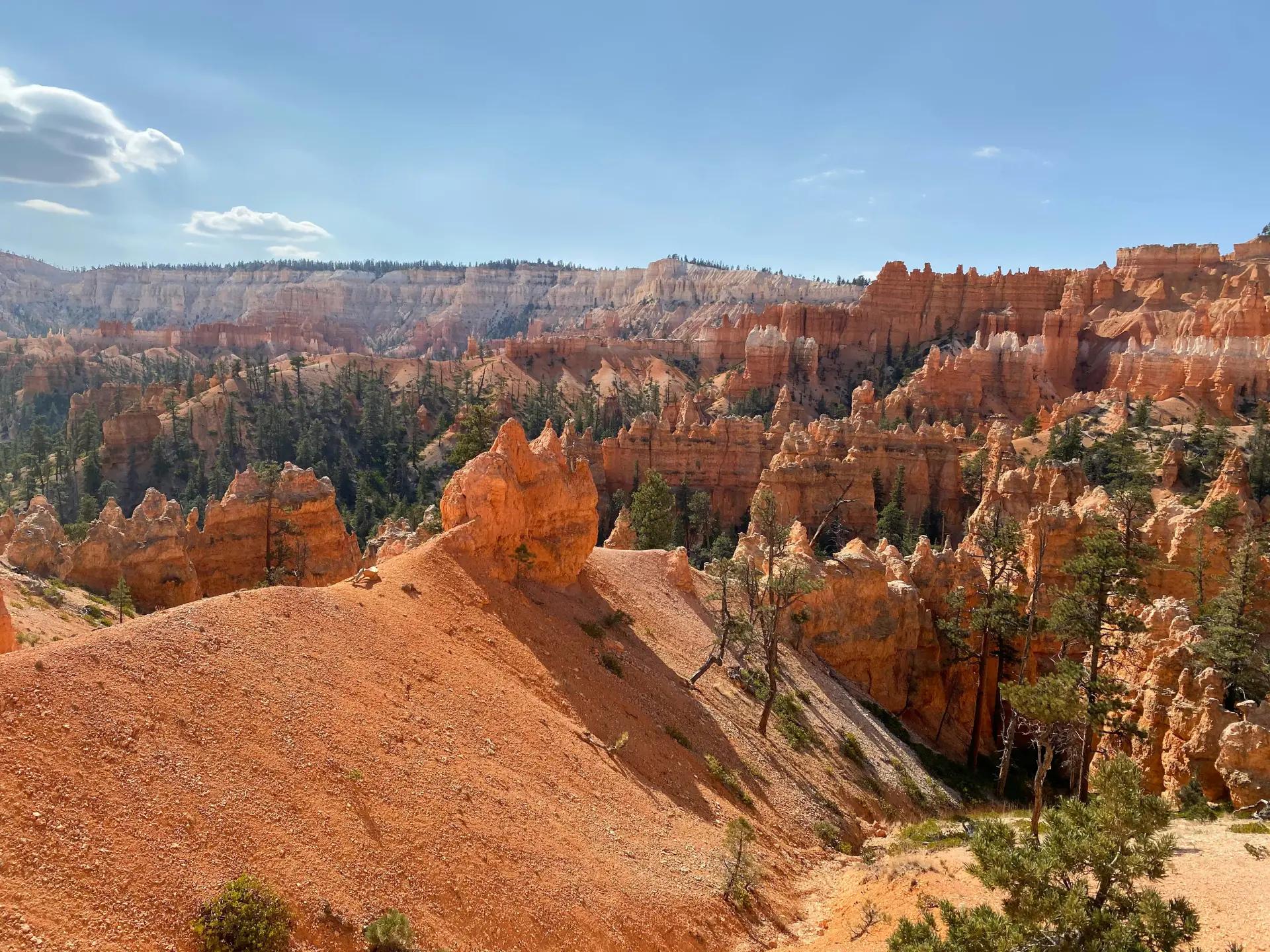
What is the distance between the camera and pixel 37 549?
31.4 metres

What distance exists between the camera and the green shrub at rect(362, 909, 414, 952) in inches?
404

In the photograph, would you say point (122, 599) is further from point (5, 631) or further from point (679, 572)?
point (679, 572)

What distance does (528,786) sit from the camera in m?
14.8

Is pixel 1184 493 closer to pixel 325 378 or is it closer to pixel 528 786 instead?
pixel 528 786

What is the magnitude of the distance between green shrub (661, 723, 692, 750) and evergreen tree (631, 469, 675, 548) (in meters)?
21.4

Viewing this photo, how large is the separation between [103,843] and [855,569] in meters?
26.4

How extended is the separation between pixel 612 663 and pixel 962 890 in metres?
9.62

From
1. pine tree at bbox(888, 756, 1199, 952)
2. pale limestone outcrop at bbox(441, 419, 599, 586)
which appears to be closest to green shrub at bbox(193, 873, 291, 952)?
pine tree at bbox(888, 756, 1199, 952)

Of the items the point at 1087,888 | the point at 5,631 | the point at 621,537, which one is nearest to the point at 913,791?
the point at 1087,888

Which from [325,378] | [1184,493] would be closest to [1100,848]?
[1184,493]

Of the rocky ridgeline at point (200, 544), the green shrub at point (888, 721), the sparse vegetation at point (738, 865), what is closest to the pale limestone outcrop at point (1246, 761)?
the sparse vegetation at point (738, 865)

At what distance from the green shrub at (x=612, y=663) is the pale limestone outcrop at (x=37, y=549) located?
23368 millimetres

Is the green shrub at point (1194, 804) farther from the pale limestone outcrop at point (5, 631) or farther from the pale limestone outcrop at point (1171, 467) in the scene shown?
the pale limestone outcrop at point (1171, 467)

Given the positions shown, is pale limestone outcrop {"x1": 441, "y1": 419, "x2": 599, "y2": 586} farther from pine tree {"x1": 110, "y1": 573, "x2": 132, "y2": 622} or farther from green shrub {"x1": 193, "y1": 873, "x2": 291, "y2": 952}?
pine tree {"x1": 110, "y1": 573, "x2": 132, "y2": 622}
